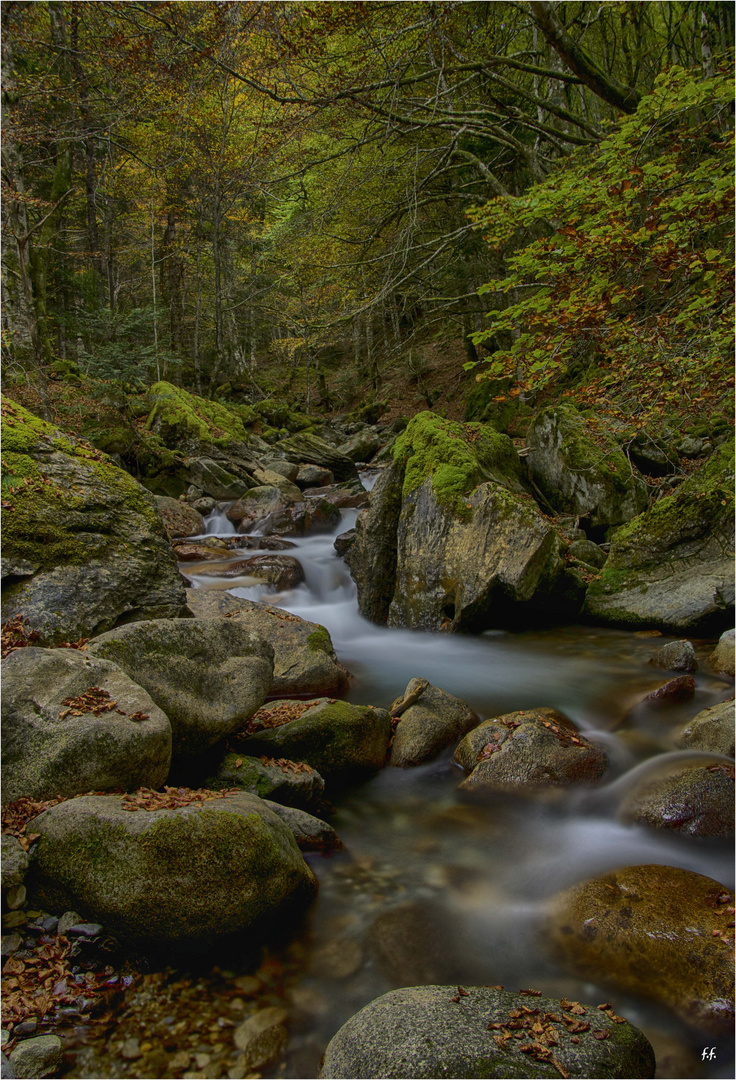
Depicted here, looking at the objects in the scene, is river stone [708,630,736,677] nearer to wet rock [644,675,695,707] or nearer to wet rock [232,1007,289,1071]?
wet rock [644,675,695,707]

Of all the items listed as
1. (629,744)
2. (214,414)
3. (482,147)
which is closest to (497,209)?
(629,744)

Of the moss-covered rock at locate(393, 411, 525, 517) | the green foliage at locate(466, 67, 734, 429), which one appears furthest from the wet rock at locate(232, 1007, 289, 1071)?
the moss-covered rock at locate(393, 411, 525, 517)

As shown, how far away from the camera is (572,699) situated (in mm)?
6051

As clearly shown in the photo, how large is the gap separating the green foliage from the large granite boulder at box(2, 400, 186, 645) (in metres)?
3.94

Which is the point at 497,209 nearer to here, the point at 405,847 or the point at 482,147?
the point at 405,847

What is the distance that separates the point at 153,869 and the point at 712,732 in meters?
4.25

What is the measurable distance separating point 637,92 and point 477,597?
6.23 m

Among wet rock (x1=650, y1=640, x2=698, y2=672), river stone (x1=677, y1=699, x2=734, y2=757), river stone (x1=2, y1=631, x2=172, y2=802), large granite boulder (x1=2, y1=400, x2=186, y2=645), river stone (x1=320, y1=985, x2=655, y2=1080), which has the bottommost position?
river stone (x1=320, y1=985, x2=655, y2=1080)

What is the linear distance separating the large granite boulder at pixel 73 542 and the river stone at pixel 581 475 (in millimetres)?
7402

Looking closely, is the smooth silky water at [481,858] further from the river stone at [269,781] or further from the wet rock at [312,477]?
the wet rock at [312,477]

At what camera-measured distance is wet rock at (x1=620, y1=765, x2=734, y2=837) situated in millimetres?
3842

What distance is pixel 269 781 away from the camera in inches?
160

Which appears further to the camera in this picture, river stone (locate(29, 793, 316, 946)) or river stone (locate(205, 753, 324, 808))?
river stone (locate(205, 753, 324, 808))

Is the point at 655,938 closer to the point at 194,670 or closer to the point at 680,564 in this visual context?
the point at 194,670
